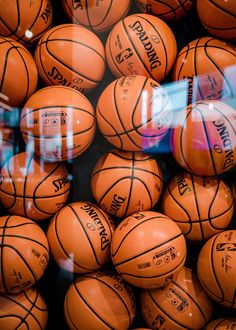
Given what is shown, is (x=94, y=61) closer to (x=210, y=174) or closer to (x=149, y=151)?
(x=149, y=151)

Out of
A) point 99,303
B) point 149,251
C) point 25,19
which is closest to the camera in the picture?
point 149,251

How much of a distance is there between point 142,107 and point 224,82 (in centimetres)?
40

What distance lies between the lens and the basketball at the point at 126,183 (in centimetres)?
175

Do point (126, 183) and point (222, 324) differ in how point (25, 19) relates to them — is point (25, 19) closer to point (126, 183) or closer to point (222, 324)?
point (126, 183)

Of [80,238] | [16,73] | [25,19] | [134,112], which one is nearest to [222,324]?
[80,238]

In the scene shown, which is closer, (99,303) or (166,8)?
(99,303)

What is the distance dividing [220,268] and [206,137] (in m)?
0.55

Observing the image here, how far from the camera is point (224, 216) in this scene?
1791 millimetres

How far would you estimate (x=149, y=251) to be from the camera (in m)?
1.64

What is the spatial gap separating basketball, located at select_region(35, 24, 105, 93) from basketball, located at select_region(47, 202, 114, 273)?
1.88 ft

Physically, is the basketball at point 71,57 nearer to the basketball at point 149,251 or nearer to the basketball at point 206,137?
the basketball at point 206,137

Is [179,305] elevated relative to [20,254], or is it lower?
lower

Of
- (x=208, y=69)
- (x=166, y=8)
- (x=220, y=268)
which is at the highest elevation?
(x=166, y=8)

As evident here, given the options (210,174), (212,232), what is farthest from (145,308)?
(210,174)
